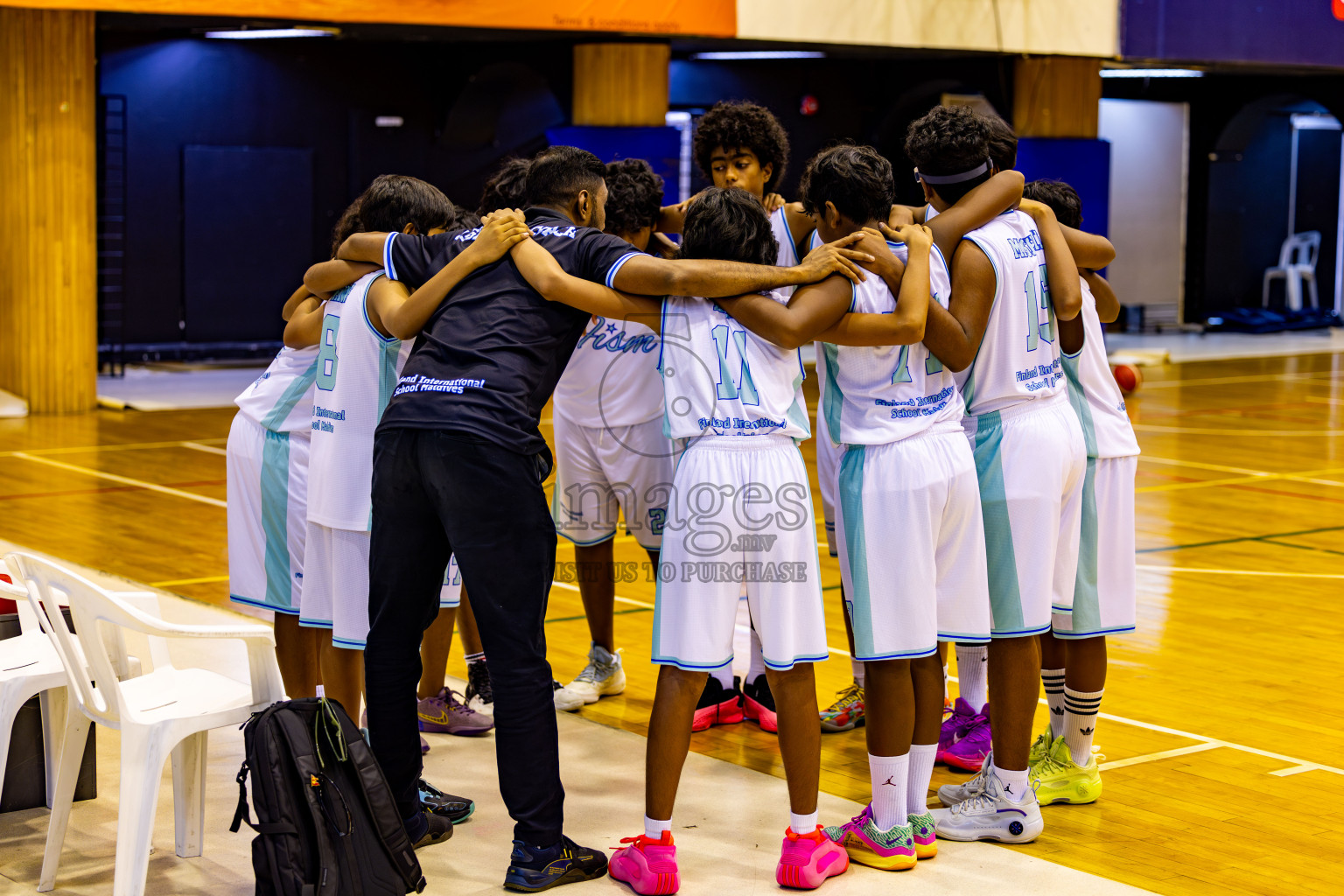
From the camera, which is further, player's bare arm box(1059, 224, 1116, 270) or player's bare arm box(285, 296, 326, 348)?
player's bare arm box(285, 296, 326, 348)

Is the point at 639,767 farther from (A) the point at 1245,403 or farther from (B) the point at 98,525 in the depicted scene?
(A) the point at 1245,403

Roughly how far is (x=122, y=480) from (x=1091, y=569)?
683cm

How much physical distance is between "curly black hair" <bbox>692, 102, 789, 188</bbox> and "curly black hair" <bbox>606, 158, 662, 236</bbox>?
1.00 ft

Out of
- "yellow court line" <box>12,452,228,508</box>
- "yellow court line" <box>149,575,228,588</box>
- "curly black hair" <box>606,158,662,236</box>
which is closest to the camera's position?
"curly black hair" <box>606,158,662,236</box>

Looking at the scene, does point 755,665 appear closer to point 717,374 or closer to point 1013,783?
point 1013,783

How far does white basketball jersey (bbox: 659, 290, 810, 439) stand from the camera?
3.31 m

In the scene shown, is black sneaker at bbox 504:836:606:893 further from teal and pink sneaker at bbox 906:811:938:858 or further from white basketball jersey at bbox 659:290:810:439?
white basketball jersey at bbox 659:290:810:439

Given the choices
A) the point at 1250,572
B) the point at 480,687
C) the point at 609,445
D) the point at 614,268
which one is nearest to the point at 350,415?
the point at 614,268

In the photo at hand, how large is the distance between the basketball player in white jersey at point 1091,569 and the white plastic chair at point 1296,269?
17807mm

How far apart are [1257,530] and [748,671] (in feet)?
12.9

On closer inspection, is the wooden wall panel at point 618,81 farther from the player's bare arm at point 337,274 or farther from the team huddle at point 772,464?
the player's bare arm at point 337,274

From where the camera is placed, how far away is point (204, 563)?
680cm

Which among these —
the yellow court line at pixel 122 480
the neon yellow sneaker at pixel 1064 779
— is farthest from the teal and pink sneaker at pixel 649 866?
the yellow court line at pixel 122 480

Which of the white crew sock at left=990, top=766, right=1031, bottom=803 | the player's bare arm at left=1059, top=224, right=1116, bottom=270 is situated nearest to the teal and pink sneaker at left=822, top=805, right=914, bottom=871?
the white crew sock at left=990, top=766, right=1031, bottom=803
